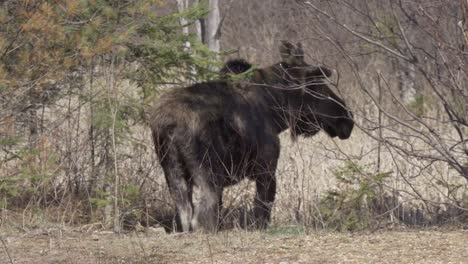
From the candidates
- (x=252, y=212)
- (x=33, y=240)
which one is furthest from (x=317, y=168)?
(x=33, y=240)

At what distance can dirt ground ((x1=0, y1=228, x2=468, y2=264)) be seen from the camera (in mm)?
6770

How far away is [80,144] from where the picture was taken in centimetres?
1038

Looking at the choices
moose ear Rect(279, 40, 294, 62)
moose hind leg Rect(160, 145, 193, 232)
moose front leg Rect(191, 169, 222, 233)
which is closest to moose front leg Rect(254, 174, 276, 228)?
moose front leg Rect(191, 169, 222, 233)

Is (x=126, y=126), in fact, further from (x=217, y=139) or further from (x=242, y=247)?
(x=242, y=247)

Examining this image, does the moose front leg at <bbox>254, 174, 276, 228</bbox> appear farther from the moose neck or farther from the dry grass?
the dry grass

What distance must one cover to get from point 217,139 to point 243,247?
6.39 ft

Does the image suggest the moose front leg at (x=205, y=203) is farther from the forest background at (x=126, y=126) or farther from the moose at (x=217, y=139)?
the forest background at (x=126, y=126)

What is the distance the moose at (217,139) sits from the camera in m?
8.70

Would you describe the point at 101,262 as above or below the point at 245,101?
below

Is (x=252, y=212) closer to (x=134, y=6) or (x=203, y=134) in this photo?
(x=203, y=134)

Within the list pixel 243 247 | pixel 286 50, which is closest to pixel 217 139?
pixel 243 247

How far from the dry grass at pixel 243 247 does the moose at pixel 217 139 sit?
0.73 metres

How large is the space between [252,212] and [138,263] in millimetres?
3157

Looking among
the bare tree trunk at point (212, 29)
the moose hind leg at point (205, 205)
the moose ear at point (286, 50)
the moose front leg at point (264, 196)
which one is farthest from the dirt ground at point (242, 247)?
the bare tree trunk at point (212, 29)
